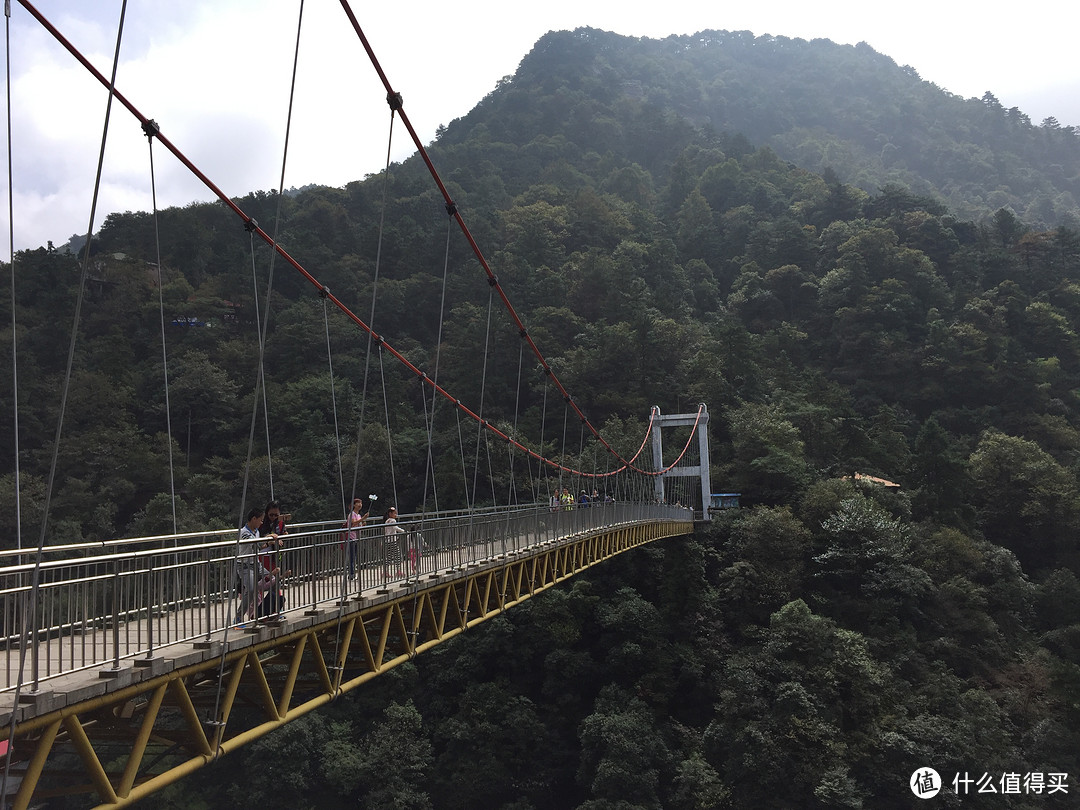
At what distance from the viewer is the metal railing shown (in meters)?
4.64

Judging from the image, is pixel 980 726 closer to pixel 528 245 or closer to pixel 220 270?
pixel 528 245

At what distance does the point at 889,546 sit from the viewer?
87.5 feet

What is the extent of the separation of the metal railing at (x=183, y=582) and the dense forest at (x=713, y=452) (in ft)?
4.95

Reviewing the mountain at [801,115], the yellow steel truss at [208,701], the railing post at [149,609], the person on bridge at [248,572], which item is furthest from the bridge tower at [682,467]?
the mountain at [801,115]

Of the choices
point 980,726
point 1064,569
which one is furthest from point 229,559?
point 1064,569

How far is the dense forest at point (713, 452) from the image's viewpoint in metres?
22.6

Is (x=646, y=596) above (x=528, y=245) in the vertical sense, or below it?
below

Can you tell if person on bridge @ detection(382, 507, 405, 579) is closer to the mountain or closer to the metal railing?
the metal railing

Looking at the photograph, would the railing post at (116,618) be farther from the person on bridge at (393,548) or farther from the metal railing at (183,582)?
the person on bridge at (393,548)

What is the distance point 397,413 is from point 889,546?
21193 millimetres

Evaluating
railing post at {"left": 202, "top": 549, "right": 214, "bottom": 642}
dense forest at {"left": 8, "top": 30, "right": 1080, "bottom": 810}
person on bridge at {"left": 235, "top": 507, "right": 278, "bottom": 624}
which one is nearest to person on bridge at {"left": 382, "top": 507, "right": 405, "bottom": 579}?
dense forest at {"left": 8, "top": 30, "right": 1080, "bottom": 810}

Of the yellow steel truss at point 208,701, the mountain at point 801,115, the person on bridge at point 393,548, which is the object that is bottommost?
the yellow steel truss at point 208,701

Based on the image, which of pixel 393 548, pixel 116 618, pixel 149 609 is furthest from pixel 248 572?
pixel 393 548

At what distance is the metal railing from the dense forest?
151 cm
